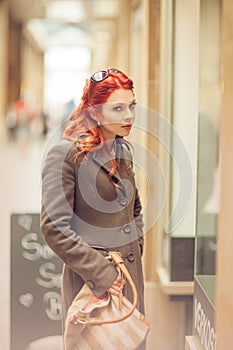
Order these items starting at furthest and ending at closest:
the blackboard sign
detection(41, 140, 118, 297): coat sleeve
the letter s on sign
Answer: the letter s on sign < the blackboard sign < detection(41, 140, 118, 297): coat sleeve

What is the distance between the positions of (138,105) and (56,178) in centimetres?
18

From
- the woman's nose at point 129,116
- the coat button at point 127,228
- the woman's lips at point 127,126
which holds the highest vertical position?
the woman's nose at point 129,116

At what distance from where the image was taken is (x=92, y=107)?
3.31 feet

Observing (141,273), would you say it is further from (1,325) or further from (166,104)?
(1,325)

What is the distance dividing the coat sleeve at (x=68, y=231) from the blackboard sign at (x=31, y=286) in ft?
0.55

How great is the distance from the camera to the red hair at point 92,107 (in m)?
1.00

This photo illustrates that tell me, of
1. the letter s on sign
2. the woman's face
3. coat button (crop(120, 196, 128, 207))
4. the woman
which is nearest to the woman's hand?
the woman

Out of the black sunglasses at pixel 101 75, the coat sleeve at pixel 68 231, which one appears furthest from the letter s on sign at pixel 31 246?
the black sunglasses at pixel 101 75

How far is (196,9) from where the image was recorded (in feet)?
3.67

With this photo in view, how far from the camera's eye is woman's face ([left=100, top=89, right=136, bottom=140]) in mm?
1000

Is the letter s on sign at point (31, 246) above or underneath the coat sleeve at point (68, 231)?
underneath

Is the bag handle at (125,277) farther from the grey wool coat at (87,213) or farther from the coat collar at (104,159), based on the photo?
the coat collar at (104,159)

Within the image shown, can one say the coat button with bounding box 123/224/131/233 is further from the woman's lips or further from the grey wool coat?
the woman's lips

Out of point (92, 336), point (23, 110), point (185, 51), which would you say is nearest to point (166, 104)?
point (185, 51)
